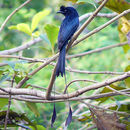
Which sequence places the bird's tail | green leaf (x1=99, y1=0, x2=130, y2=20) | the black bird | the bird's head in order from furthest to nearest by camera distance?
the bird's head
the black bird
green leaf (x1=99, y1=0, x2=130, y2=20)
the bird's tail

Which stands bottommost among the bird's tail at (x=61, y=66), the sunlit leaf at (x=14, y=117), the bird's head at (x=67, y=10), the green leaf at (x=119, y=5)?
the sunlit leaf at (x=14, y=117)

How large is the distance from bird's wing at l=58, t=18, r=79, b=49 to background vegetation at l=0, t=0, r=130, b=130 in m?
0.09

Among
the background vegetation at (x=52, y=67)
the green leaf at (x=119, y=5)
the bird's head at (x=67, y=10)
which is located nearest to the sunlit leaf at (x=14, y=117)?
the background vegetation at (x=52, y=67)

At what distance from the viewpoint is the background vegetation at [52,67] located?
2.32 metres

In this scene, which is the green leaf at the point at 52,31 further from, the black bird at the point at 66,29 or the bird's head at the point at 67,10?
the bird's head at the point at 67,10

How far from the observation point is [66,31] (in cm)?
276

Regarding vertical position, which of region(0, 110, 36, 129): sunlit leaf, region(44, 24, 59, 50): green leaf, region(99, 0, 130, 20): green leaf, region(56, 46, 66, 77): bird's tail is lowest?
region(0, 110, 36, 129): sunlit leaf

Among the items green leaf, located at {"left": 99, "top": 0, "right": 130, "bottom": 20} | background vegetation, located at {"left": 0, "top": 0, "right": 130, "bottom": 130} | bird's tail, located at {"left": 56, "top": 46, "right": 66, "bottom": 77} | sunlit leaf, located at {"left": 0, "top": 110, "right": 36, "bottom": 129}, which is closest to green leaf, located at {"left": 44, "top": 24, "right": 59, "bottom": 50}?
background vegetation, located at {"left": 0, "top": 0, "right": 130, "bottom": 130}

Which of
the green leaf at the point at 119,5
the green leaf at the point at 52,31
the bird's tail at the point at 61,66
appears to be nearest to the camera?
the bird's tail at the point at 61,66

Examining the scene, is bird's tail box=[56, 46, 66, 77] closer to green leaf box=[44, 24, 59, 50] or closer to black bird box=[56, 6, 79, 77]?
black bird box=[56, 6, 79, 77]

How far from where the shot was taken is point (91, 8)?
3.26 meters

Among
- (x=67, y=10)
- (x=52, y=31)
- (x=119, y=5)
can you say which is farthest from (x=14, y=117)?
(x=67, y=10)

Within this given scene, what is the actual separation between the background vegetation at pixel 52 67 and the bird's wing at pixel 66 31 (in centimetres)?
9

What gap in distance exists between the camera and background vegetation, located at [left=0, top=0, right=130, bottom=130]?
2.32 m
